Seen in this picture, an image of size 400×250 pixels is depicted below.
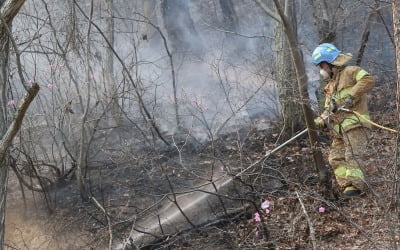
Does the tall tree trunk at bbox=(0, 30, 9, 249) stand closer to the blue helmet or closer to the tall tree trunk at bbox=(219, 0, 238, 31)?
the blue helmet

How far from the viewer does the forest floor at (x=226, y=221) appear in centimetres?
606

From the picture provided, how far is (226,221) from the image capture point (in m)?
7.16

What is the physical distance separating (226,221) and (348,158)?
1733 mm

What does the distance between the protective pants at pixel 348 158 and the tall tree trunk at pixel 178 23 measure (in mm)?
10179

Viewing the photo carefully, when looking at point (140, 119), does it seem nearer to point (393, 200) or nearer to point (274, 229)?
point (274, 229)

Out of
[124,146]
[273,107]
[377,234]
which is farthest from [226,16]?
[377,234]

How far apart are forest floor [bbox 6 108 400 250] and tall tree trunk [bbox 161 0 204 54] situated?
7.10 meters

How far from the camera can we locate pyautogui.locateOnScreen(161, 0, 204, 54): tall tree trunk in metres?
Answer: 16.7

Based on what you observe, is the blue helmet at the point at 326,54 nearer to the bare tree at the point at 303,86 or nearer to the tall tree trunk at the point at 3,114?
the bare tree at the point at 303,86

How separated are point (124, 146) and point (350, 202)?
358 cm

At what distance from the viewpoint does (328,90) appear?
675cm

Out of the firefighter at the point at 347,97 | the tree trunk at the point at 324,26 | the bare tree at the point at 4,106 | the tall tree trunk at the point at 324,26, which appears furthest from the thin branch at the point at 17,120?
the tree trunk at the point at 324,26

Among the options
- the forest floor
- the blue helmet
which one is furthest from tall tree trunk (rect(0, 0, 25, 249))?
the blue helmet

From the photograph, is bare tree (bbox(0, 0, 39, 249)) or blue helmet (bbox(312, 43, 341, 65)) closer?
bare tree (bbox(0, 0, 39, 249))
